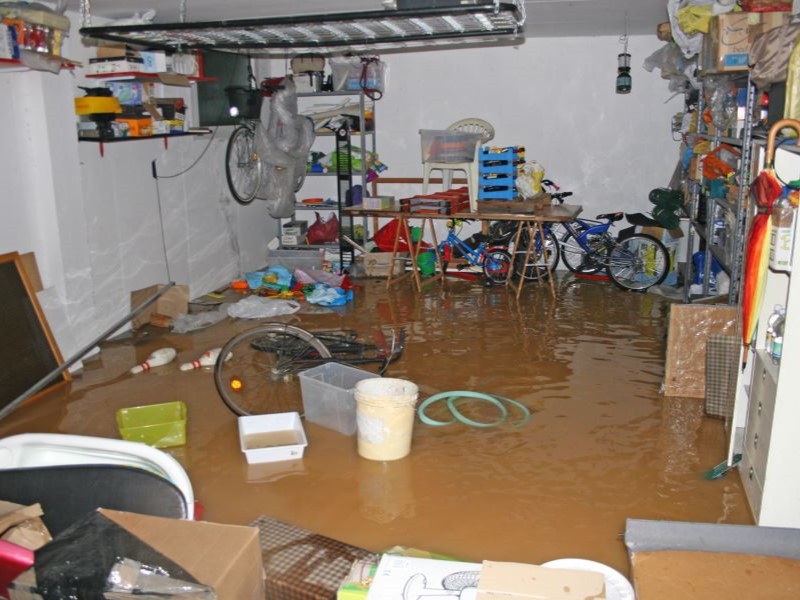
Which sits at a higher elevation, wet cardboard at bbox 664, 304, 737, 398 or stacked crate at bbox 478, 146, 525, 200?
stacked crate at bbox 478, 146, 525, 200

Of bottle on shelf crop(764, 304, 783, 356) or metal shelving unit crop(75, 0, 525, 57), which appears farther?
bottle on shelf crop(764, 304, 783, 356)

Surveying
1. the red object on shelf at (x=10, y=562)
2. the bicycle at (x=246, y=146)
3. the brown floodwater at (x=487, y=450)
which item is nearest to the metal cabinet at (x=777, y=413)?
the brown floodwater at (x=487, y=450)

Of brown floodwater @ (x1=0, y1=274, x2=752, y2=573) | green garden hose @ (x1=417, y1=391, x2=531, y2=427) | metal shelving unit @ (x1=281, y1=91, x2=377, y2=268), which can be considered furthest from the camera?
metal shelving unit @ (x1=281, y1=91, x2=377, y2=268)

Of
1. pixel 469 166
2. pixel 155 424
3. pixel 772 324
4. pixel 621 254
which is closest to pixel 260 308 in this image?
pixel 469 166

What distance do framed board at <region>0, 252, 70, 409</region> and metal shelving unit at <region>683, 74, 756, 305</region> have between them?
14.4 ft

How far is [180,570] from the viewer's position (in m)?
1.73

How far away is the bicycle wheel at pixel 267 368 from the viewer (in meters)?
4.29

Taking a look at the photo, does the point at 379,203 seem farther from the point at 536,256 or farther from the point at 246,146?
the point at 536,256

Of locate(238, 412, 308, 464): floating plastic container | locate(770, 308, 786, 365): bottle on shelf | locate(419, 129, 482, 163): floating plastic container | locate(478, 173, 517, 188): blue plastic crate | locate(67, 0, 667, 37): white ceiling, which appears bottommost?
locate(238, 412, 308, 464): floating plastic container

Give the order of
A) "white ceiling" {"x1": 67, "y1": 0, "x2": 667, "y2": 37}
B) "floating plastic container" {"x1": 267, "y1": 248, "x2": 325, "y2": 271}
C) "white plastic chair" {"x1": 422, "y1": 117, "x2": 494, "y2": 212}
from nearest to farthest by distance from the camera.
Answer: "white ceiling" {"x1": 67, "y1": 0, "x2": 667, "y2": 37} → "white plastic chair" {"x1": 422, "y1": 117, "x2": 494, "y2": 212} → "floating plastic container" {"x1": 267, "y1": 248, "x2": 325, "y2": 271}

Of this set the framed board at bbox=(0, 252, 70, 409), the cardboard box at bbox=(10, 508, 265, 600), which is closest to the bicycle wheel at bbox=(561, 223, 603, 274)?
the framed board at bbox=(0, 252, 70, 409)

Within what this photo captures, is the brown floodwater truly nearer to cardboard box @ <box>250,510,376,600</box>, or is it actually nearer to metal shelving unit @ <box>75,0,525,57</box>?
cardboard box @ <box>250,510,376,600</box>

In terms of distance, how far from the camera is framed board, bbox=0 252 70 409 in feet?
15.1

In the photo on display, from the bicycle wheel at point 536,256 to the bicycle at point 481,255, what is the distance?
0.17 m
